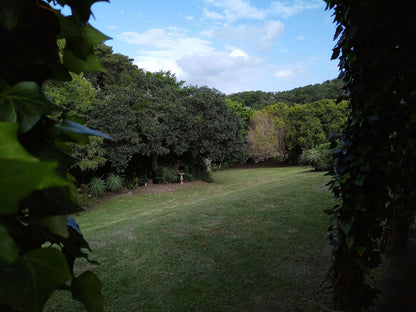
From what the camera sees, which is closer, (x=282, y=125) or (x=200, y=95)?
(x=200, y=95)

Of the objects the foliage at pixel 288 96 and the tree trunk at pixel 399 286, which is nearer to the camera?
the tree trunk at pixel 399 286

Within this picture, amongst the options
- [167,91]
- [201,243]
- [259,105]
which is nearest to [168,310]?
[201,243]

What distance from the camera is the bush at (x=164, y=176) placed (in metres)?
12.0

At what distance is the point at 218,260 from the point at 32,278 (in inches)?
135

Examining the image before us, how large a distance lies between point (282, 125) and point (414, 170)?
18622 millimetres

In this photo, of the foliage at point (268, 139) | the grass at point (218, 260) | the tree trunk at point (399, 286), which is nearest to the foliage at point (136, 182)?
the grass at point (218, 260)

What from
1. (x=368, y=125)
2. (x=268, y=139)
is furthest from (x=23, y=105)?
(x=268, y=139)

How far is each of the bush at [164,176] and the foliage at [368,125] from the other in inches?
407

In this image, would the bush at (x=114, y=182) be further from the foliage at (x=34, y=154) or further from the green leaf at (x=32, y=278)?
the green leaf at (x=32, y=278)

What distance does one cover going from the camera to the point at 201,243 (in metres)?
4.04

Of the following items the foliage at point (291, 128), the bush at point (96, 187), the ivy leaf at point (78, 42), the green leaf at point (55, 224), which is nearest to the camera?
the green leaf at point (55, 224)

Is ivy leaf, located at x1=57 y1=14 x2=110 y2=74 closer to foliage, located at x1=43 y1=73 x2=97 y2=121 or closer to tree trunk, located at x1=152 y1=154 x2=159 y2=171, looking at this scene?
foliage, located at x1=43 y1=73 x2=97 y2=121

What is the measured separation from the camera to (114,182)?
10609 mm

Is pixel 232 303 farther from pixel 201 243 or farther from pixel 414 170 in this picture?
pixel 414 170
